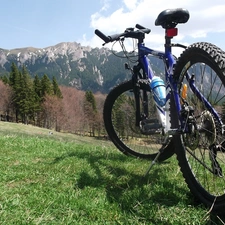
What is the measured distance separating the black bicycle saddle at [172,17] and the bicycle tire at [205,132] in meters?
0.80

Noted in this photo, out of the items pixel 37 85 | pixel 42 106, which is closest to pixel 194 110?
pixel 37 85

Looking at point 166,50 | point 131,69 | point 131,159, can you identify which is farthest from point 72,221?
point 131,69

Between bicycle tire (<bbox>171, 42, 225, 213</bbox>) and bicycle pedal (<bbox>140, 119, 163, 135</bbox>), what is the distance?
0.89 metres

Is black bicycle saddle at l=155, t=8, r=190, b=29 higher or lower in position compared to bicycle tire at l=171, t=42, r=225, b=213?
higher

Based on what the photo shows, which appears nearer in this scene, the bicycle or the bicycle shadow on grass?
the bicycle

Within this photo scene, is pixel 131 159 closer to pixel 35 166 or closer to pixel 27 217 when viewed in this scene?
pixel 35 166

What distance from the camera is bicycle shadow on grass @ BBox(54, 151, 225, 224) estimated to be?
11.8 feet

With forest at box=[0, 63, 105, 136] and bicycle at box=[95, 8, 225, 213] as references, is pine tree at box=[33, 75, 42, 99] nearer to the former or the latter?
forest at box=[0, 63, 105, 136]

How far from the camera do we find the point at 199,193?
3.63 m

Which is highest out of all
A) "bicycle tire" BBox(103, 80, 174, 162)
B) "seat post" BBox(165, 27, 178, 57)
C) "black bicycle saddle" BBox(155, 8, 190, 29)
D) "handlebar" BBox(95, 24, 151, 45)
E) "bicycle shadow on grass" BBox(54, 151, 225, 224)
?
"handlebar" BBox(95, 24, 151, 45)

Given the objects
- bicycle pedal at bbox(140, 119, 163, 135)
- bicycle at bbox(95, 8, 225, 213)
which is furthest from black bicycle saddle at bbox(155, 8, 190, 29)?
bicycle pedal at bbox(140, 119, 163, 135)

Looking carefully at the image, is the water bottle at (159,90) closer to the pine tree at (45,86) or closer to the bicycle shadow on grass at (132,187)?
the bicycle shadow on grass at (132,187)

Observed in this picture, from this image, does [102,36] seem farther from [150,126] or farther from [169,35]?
[150,126]

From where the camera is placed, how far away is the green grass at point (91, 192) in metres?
3.22
